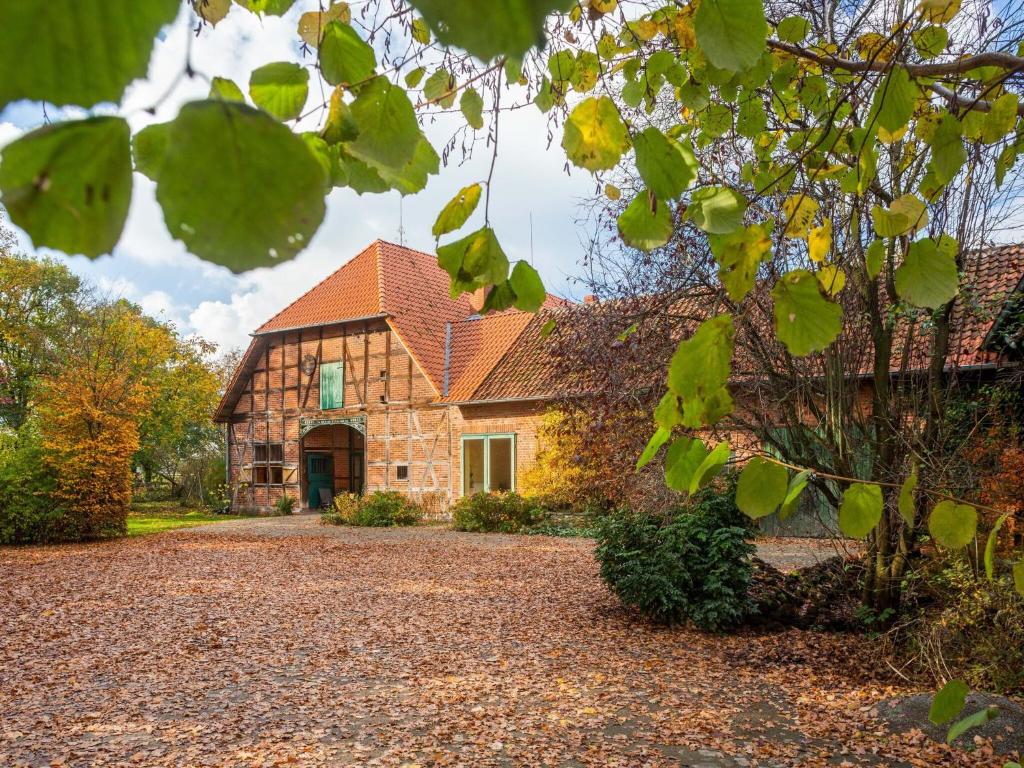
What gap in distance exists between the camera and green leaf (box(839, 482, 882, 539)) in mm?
1180

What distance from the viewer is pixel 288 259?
1.31ft

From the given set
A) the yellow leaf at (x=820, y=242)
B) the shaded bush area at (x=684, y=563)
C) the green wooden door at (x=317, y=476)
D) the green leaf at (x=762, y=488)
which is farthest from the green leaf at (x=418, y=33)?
the green wooden door at (x=317, y=476)

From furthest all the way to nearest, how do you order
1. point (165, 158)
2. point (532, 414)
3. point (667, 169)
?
1. point (532, 414)
2. point (667, 169)
3. point (165, 158)

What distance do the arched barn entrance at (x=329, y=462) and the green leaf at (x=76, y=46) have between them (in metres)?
21.5

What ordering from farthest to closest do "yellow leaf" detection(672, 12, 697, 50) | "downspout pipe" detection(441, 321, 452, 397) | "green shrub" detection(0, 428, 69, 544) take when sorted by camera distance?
"downspout pipe" detection(441, 321, 452, 397) < "green shrub" detection(0, 428, 69, 544) < "yellow leaf" detection(672, 12, 697, 50)

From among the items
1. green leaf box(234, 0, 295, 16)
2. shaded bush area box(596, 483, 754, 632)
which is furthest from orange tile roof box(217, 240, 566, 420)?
green leaf box(234, 0, 295, 16)

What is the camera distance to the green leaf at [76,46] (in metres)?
0.28

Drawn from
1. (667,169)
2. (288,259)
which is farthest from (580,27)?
(288,259)

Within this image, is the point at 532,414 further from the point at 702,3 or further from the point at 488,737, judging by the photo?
the point at 702,3

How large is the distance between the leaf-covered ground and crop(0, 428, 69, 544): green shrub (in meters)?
4.57

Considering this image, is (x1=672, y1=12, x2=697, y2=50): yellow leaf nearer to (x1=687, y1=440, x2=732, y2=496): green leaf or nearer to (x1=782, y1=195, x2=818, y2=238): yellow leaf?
(x1=782, y1=195, x2=818, y2=238): yellow leaf

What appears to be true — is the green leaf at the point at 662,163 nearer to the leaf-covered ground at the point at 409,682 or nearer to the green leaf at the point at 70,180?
the green leaf at the point at 70,180

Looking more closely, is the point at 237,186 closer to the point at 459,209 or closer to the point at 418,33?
the point at 459,209

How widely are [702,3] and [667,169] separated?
0.20 metres
